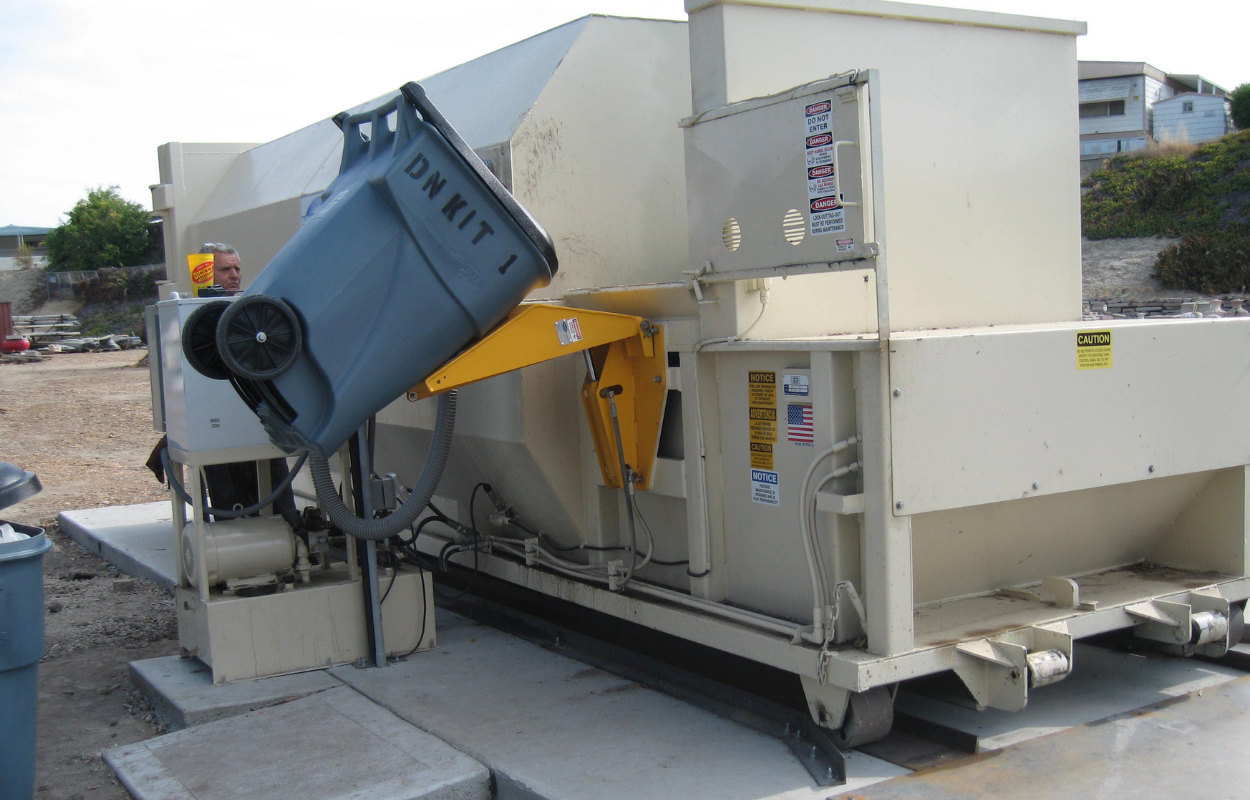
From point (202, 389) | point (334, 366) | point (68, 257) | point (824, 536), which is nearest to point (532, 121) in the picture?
point (334, 366)

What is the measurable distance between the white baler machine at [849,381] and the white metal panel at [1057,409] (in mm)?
11

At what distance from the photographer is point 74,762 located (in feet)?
13.1

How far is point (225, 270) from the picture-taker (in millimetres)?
5445

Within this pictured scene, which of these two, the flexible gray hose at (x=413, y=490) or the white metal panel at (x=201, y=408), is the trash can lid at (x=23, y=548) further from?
the white metal panel at (x=201, y=408)

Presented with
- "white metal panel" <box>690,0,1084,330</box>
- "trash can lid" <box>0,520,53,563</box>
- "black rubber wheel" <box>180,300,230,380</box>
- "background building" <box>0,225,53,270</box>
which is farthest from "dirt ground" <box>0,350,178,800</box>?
"background building" <box>0,225,53,270</box>

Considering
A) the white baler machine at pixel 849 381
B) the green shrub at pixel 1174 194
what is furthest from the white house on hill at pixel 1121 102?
Result: the white baler machine at pixel 849 381

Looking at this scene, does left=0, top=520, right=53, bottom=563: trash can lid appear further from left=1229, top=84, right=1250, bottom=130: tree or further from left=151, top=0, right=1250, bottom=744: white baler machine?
left=1229, top=84, right=1250, bottom=130: tree

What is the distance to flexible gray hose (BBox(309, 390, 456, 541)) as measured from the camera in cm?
401

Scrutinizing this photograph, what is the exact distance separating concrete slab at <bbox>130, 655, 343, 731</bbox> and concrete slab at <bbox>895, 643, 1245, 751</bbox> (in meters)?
2.39

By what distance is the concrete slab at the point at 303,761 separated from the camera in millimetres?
3305

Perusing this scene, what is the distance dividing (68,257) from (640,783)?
49.8 meters

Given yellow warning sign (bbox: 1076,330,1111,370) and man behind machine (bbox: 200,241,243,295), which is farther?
man behind machine (bbox: 200,241,243,295)

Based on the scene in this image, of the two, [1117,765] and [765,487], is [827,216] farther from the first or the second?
[1117,765]

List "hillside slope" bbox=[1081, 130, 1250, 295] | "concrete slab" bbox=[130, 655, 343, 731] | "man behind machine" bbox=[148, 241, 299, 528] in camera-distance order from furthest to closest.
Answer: "hillside slope" bbox=[1081, 130, 1250, 295]
"man behind machine" bbox=[148, 241, 299, 528]
"concrete slab" bbox=[130, 655, 343, 731]
